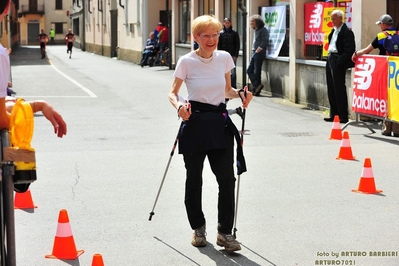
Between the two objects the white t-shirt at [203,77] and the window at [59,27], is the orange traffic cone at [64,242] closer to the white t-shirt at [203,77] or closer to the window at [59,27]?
the white t-shirt at [203,77]

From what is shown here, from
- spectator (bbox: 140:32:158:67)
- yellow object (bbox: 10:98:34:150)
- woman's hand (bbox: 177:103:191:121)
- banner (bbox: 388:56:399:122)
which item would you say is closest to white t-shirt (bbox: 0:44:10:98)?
yellow object (bbox: 10:98:34:150)

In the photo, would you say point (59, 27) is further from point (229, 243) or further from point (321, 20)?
point (229, 243)

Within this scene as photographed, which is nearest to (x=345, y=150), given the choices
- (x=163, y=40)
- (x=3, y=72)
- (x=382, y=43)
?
(x=382, y=43)

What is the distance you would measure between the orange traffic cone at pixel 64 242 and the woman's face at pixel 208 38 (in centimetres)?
→ 164

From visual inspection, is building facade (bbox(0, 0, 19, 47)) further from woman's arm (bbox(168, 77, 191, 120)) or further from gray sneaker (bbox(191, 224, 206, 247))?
gray sneaker (bbox(191, 224, 206, 247))

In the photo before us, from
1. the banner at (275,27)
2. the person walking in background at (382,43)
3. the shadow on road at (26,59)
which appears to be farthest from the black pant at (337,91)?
the shadow on road at (26,59)

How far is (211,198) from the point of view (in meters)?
8.92

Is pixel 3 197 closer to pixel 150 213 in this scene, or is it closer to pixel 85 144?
pixel 150 213

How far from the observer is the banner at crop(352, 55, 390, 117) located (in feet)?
45.4

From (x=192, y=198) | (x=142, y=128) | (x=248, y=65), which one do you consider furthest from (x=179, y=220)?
(x=248, y=65)

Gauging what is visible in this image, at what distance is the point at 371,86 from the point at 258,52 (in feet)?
24.3

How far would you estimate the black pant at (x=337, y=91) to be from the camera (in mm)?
15484

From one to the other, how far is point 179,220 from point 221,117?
1.44 metres

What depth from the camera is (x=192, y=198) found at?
694 cm
